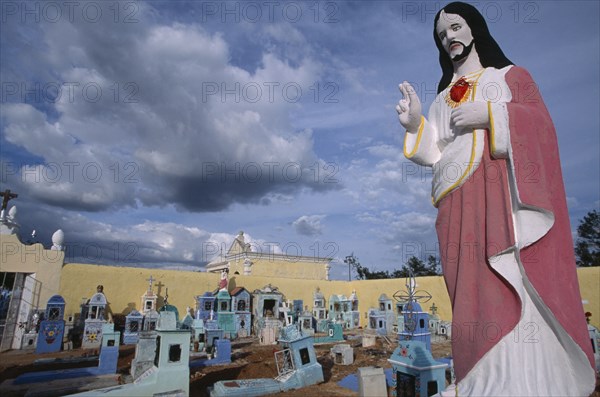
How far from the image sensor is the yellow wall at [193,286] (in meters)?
15.8

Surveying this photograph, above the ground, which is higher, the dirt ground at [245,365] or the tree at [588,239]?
the tree at [588,239]

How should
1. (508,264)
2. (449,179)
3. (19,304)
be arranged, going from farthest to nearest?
(19,304) < (449,179) < (508,264)

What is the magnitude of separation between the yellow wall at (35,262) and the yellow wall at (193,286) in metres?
0.58

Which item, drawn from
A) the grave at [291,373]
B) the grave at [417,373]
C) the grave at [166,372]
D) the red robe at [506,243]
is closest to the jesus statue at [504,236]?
the red robe at [506,243]

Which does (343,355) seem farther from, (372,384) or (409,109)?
(409,109)

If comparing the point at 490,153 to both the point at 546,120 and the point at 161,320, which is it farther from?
the point at 161,320

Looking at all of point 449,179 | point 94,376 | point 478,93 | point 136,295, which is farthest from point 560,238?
point 136,295

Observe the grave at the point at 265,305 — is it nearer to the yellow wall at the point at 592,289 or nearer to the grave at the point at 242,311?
the grave at the point at 242,311

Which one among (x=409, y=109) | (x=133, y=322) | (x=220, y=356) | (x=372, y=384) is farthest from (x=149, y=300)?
(x=409, y=109)

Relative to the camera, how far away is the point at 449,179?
3.12 meters

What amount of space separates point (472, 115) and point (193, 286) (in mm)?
19091

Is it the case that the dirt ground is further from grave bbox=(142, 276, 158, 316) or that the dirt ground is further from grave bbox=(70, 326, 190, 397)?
grave bbox=(142, 276, 158, 316)

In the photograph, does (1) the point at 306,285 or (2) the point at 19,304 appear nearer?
(2) the point at 19,304

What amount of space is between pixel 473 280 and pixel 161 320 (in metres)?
6.59
